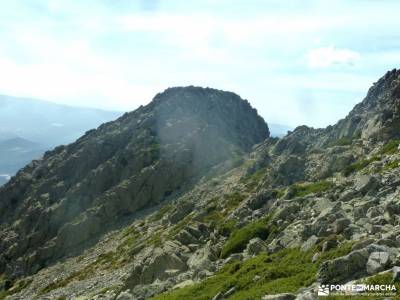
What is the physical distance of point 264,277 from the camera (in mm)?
29797

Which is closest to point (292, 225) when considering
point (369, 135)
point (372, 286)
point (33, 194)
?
point (372, 286)

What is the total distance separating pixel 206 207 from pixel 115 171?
52.3 m

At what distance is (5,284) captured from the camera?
95.4 m

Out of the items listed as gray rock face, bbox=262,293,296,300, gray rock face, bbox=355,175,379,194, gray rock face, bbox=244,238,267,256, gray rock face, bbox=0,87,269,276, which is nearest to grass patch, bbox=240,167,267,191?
gray rock face, bbox=0,87,269,276

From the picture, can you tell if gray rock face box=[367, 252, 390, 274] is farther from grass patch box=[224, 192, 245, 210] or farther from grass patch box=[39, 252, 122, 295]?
grass patch box=[224, 192, 245, 210]

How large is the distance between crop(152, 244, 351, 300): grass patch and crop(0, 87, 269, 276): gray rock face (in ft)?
175

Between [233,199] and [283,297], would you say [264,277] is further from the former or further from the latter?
[233,199]

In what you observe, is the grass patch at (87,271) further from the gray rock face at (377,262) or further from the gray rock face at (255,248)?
the gray rock face at (377,262)

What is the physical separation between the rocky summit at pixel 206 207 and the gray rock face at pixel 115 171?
37cm

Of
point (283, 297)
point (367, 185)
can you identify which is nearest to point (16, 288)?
point (367, 185)

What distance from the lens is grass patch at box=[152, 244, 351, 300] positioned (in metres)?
26.7

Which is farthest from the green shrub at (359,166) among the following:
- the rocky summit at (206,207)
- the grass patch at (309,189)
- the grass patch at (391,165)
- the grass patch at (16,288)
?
the grass patch at (16,288)

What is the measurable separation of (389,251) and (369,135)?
56.5 meters

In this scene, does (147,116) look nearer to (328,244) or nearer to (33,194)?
(33,194)
